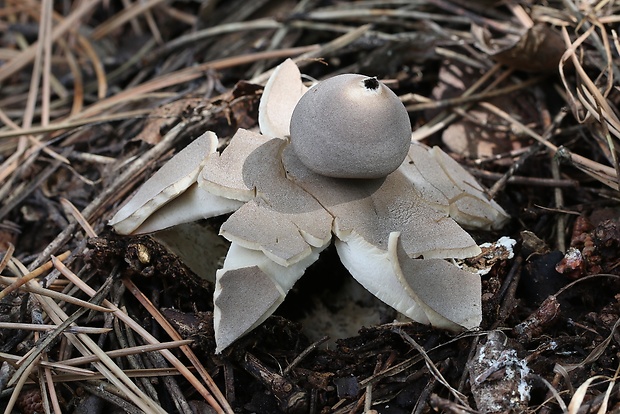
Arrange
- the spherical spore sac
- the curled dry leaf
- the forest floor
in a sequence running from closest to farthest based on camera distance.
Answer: the spherical spore sac < the forest floor < the curled dry leaf

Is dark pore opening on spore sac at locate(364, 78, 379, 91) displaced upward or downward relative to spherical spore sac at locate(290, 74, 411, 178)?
upward

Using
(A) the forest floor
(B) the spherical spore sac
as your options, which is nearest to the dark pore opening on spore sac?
(B) the spherical spore sac

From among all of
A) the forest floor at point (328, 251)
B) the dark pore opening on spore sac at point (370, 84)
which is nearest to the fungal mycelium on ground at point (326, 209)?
the dark pore opening on spore sac at point (370, 84)

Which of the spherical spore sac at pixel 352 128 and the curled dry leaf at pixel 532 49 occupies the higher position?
the spherical spore sac at pixel 352 128

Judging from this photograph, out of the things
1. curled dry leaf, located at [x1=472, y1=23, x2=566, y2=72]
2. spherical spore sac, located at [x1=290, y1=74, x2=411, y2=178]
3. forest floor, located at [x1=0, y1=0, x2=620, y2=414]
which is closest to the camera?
spherical spore sac, located at [x1=290, y1=74, x2=411, y2=178]

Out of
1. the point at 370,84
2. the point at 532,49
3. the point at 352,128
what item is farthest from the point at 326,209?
the point at 532,49

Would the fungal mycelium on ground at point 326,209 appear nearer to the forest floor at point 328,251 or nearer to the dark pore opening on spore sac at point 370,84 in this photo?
the dark pore opening on spore sac at point 370,84

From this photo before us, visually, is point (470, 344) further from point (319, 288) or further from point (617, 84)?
point (617, 84)

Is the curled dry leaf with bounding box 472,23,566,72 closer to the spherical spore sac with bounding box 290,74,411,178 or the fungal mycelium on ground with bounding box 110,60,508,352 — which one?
the fungal mycelium on ground with bounding box 110,60,508,352
